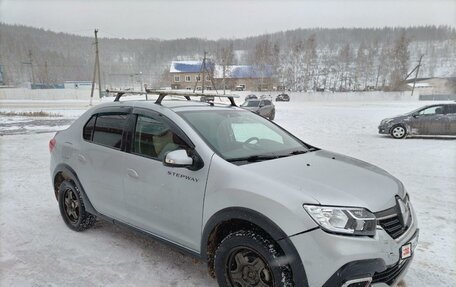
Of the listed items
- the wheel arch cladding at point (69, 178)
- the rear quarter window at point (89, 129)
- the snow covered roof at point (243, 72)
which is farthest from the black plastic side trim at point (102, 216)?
the snow covered roof at point (243, 72)

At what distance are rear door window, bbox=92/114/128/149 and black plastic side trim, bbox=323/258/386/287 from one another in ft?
8.24

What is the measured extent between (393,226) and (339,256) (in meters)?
0.60

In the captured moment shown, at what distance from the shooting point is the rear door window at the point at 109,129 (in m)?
3.70

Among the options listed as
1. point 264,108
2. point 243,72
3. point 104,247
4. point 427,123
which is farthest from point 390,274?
point 243,72

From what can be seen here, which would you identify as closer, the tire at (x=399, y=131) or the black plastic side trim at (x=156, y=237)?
the black plastic side trim at (x=156, y=237)

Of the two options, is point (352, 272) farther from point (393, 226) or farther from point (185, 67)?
point (185, 67)

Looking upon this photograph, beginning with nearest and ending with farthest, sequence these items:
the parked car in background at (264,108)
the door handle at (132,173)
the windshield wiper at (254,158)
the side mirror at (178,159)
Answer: the side mirror at (178,159) → the windshield wiper at (254,158) → the door handle at (132,173) → the parked car in background at (264,108)

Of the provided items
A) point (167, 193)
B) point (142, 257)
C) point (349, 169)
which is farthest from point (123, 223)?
point (349, 169)

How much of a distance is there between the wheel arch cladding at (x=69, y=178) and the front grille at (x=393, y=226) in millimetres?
3117

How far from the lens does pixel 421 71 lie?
359ft

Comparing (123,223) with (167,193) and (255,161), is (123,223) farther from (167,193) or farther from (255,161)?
(255,161)

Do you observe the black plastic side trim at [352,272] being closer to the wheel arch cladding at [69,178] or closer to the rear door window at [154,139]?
the rear door window at [154,139]

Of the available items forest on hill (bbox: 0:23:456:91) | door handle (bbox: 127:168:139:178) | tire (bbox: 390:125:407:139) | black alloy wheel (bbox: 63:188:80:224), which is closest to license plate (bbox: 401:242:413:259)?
door handle (bbox: 127:168:139:178)

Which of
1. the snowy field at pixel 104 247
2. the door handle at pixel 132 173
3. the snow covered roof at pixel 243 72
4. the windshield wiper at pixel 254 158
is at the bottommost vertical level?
the snowy field at pixel 104 247
